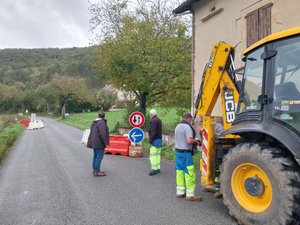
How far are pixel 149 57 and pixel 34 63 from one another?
357 ft

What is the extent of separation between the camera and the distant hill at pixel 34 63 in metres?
109

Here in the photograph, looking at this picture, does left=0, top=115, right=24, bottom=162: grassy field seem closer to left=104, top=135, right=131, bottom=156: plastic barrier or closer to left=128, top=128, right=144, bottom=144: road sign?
left=104, top=135, right=131, bottom=156: plastic barrier

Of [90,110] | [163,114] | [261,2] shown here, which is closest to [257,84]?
[261,2]

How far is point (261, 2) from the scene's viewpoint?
10.4 m

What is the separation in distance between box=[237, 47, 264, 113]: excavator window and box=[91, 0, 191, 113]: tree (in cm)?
1354

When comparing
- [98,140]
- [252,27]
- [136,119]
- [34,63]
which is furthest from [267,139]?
[34,63]

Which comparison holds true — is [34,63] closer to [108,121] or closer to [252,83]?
[108,121]

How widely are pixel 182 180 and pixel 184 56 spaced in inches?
530

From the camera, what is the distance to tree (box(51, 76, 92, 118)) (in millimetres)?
73562

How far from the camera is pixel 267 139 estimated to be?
5.16m

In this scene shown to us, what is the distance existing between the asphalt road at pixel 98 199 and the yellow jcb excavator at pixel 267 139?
0.64m

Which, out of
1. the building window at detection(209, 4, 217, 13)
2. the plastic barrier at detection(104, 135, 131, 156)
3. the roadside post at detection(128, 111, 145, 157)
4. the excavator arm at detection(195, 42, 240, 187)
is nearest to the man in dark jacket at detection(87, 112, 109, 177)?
the roadside post at detection(128, 111, 145, 157)

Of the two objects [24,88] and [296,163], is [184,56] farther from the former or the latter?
[24,88]

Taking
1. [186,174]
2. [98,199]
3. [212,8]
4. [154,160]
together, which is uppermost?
[212,8]
